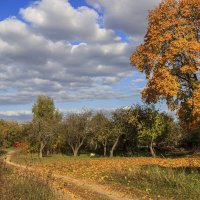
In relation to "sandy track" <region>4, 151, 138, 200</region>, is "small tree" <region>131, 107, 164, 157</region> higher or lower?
→ higher

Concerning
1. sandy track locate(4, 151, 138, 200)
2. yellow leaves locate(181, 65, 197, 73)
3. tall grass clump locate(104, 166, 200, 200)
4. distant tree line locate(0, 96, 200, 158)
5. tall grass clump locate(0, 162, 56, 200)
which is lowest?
sandy track locate(4, 151, 138, 200)

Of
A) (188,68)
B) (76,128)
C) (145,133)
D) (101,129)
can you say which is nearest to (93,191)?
(188,68)

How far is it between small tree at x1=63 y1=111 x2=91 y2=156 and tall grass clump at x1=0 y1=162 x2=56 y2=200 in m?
46.0

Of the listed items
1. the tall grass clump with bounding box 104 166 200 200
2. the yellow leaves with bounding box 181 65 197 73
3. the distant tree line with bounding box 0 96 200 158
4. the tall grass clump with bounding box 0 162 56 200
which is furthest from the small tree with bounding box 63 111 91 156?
the tall grass clump with bounding box 0 162 56 200

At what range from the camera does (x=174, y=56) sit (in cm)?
3469

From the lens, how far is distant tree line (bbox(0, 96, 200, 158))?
4985cm

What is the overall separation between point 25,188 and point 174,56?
2534cm

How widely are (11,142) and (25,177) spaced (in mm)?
69301

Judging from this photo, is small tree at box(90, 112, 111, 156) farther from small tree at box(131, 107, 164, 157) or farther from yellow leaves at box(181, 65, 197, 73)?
yellow leaves at box(181, 65, 197, 73)

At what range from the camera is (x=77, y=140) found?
6009 cm

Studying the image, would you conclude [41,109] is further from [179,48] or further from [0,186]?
[0,186]

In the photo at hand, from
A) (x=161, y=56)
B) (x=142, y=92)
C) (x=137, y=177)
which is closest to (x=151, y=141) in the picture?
(x=142, y=92)

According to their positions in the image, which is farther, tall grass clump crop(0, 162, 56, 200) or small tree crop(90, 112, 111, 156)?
small tree crop(90, 112, 111, 156)

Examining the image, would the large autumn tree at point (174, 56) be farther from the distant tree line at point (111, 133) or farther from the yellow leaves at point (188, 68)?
the distant tree line at point (111, 133)
